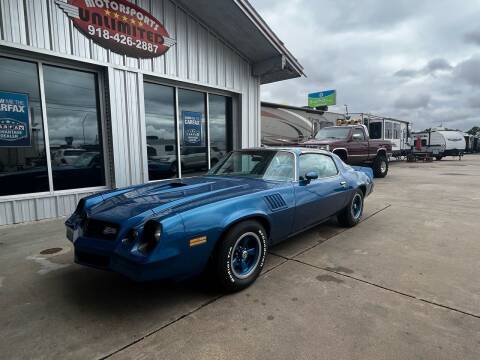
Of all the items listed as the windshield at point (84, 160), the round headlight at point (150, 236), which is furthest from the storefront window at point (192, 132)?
the round headlight at point (150, 236)

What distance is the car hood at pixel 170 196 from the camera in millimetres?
2594

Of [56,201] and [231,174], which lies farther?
[56,201]

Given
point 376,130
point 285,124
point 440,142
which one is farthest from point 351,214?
point 440,142

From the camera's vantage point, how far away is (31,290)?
2979 mm

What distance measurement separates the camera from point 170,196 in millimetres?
2969

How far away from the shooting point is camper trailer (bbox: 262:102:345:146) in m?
13.3

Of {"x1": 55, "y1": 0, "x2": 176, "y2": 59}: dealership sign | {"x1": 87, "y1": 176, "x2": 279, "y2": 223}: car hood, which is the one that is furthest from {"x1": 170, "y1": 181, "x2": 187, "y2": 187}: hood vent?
{"x1": 55, "y1": 0, "x2": 176, "y2": 59}: dealership sign

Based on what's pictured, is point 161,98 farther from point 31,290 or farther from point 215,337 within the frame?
point 215,337

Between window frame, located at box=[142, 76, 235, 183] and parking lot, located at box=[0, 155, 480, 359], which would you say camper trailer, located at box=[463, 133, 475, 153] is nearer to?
window frame, located at box=[142, 76, 235, 183]

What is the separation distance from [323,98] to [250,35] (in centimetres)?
4081

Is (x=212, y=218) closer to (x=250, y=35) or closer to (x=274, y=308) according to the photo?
(x=274, y=308)

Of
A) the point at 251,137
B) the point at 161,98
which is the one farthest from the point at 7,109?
the point at 251,137

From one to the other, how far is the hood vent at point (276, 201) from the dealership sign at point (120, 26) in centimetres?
480

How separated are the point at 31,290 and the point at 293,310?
8.29 ft
